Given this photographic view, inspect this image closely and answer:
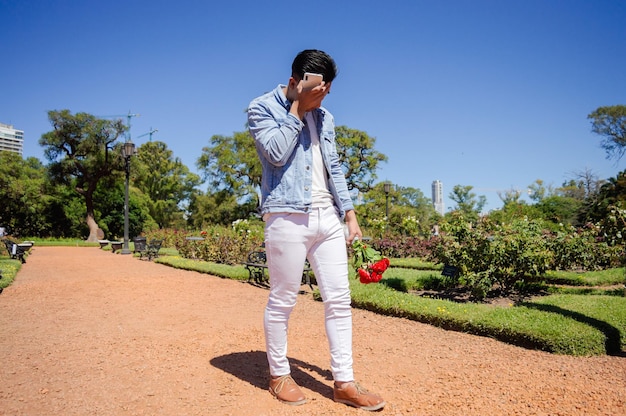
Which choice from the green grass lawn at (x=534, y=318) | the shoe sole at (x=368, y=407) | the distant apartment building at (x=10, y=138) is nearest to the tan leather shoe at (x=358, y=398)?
the shoe sole at (x=368, y=407)

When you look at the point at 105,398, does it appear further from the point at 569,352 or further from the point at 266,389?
the point at 569,352

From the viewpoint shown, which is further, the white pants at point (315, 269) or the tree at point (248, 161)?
the tree at point (248, 161)

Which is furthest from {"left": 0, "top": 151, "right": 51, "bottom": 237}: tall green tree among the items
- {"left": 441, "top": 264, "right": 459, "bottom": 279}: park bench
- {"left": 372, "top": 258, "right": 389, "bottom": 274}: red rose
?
{"left": 372, "top": 258, "right": 389, "bottom": 274}: red rose

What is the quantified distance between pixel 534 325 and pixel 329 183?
2782 millimetres

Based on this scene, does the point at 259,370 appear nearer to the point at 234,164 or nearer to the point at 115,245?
the point at 115,245

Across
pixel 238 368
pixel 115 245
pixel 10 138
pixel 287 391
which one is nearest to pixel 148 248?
pixel 115 245

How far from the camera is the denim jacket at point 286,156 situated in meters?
2.26

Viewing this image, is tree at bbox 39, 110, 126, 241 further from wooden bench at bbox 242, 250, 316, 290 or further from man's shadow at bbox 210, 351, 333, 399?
man's shadow at bbox 210, 351, 333, 399

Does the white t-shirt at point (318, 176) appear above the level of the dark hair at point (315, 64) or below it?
below

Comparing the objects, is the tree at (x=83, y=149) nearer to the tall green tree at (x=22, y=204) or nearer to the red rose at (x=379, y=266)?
the tall green tree at (x=22, y=204)

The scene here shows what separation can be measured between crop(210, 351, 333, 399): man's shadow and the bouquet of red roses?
688 mm

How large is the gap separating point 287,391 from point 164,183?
43.4m

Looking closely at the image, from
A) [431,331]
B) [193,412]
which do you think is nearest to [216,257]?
[431,331]

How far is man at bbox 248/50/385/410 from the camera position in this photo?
2271 millimetres
